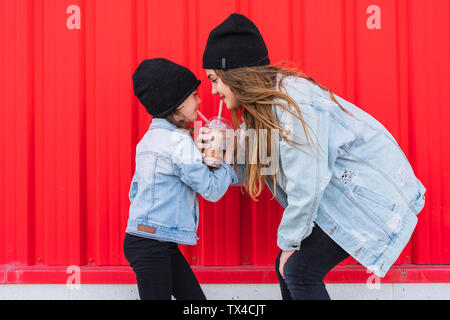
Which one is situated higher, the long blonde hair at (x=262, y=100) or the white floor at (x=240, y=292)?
the long blonde hair at (x=262, y=100)

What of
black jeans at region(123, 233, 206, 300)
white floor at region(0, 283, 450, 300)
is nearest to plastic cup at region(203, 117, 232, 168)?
black jeans at region(123, 233, 206, 300)

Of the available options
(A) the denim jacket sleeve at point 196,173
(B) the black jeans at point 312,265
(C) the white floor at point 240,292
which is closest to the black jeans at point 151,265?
(A) the denim jacket sleeve at point 196,173

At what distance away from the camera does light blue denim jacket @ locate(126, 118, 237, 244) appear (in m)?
1.69

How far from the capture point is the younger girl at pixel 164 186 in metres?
1.69

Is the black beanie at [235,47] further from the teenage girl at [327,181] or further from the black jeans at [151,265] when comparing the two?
the black jeans at [151,265]

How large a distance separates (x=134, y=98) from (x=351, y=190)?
1.34 meters

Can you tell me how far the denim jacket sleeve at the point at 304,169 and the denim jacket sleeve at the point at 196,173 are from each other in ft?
1.01

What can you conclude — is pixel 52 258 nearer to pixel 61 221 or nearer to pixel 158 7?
pixel 61 221

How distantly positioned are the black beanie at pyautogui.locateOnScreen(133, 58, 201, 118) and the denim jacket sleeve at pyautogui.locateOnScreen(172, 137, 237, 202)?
18 cm

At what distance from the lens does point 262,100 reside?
1.57 meters

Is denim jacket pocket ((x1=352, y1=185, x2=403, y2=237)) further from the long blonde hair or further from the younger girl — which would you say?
the younger girl

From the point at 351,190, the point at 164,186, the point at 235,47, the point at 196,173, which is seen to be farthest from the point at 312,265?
the point at 235,47

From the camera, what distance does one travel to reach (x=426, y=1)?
2281 millimetres

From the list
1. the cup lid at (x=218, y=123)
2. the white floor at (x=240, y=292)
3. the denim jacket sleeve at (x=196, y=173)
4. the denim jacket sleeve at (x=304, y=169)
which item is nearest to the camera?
the denim jacket sleeve at (x=304, y=169)
